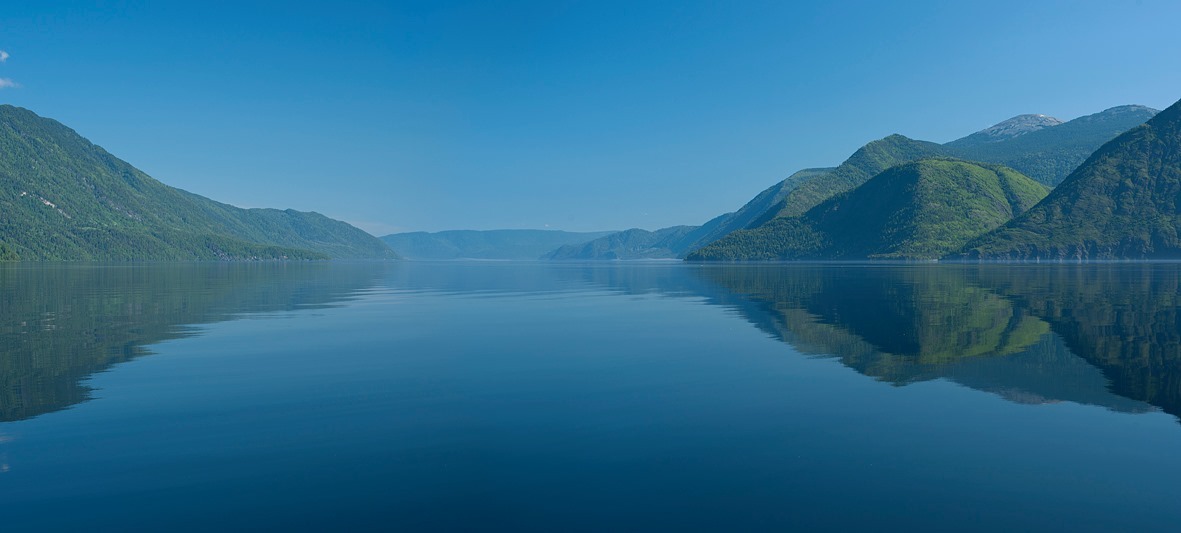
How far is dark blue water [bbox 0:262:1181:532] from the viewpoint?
14234mm

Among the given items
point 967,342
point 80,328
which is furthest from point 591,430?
point 80,328

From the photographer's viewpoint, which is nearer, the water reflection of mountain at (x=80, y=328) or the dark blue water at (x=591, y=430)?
the dark blue water at (x=591, y=430)

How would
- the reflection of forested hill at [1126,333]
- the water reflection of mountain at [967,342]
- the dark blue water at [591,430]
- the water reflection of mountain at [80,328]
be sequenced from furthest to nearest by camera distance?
the water reflection of mountain at [967,342] → the reflection of forested hill at [1126,333] → the water reflection of mountain at [80,328] → the dark blue water at [591,430]

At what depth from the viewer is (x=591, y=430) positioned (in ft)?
68.0

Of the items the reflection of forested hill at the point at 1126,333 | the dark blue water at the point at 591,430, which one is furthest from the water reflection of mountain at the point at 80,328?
the reflection of forested hill at the point at 1126,333

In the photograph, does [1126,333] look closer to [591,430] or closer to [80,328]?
[591,430]

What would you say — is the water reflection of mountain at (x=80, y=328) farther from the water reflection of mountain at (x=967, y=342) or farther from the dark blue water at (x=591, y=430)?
the water reflection of mountain at (x=967, y=342)

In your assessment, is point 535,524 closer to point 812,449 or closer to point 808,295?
point 812,449

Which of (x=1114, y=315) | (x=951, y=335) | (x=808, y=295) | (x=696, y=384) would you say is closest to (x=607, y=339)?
(x=696, y=384)

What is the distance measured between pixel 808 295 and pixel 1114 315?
3528 centimetres

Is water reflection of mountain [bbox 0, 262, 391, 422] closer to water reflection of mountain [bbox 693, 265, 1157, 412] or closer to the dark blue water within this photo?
the dark blue water

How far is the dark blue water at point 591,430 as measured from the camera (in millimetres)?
14234

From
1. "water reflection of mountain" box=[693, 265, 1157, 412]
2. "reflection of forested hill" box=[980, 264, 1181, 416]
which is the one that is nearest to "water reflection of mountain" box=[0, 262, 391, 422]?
"water reflection of mountain" box=[693, 265, 1157, 412]

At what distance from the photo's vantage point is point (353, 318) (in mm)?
56844
